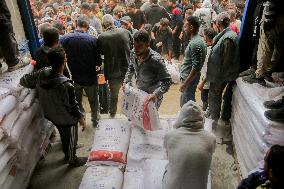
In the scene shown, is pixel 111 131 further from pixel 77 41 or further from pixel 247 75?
pixel 247 75

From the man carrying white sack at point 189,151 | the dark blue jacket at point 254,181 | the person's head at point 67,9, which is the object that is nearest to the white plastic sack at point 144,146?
the man carrying white sack at point 189,151

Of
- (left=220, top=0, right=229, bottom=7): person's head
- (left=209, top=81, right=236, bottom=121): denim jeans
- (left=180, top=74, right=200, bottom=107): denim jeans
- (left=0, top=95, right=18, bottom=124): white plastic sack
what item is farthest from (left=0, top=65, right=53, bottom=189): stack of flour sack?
(left=220, top=0, right=229, bottom=7): person's head

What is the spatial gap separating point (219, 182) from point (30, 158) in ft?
7.60

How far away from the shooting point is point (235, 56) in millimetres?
4477

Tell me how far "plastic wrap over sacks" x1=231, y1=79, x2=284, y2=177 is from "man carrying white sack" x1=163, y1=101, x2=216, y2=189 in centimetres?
77

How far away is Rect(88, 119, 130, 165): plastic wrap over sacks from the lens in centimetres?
364

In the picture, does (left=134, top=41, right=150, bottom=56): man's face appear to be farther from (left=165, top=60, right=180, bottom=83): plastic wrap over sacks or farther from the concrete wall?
(left=165, top=60, right=180, bottom=83): plastic wrap over sacks

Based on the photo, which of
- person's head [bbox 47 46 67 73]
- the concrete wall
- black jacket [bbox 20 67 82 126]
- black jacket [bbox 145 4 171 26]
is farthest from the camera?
black jacket [bbox 145 4 171 26]

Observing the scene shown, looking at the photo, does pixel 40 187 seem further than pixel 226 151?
No

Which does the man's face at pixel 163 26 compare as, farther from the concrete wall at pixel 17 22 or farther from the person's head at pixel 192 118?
the person's head at pixel 192 118

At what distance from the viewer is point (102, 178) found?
3350 mm

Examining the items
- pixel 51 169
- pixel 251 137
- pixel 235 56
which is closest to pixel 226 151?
pixel 251 137

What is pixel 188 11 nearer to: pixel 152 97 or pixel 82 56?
pixel 82 56

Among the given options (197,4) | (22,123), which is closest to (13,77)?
(22,123)
